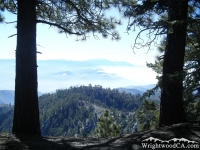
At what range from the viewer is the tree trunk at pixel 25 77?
5395mm

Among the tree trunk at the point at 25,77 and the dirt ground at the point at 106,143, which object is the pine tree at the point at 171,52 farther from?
the tree trunk at the point at 25,77

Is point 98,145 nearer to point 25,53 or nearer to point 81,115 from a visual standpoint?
point 25,53

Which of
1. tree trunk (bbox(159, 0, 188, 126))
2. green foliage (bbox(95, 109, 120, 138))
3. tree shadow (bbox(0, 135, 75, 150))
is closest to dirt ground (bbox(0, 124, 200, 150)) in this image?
tree shadow (bbox(0, 135, 75, 150))

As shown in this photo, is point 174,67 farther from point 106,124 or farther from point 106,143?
point 106,124

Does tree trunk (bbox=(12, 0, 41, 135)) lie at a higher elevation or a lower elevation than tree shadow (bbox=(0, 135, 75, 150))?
higher

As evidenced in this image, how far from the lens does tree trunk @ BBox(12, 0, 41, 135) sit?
5395mm

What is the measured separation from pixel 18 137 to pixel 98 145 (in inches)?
78.5

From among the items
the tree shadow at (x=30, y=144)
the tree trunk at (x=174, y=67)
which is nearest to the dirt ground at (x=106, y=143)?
the tree shadow at (x=30, y=144)

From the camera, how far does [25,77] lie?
17.7 ft

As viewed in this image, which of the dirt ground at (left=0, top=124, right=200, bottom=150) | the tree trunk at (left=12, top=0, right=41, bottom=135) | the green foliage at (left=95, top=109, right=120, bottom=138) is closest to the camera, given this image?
the dirt ground at (left=0, top=124, right=200, bottom=150)

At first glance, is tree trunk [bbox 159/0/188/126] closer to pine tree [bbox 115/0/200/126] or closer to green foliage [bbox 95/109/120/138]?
pine tree [bbox 115/0/200/126]

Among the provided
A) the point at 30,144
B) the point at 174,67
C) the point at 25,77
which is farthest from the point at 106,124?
the point at 30,144

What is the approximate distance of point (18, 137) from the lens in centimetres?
496

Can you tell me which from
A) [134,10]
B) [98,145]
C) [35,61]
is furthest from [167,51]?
[35,61]
